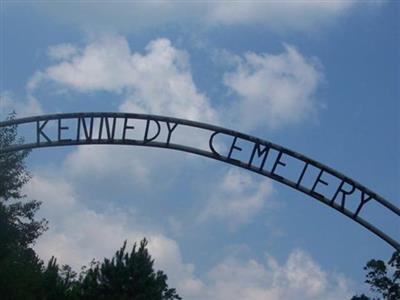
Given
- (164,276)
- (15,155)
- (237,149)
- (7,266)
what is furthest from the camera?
(164,276)

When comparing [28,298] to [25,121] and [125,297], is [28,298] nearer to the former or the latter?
[125,297]

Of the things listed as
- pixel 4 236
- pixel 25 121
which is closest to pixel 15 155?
pixel 4 236

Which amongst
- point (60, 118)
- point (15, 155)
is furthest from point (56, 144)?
point (15, 155)

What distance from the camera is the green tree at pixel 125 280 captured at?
40.7 m

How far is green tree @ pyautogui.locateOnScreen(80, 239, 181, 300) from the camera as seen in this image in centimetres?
4072

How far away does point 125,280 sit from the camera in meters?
41.6

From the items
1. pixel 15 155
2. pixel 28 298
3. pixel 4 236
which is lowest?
pixel 28 298

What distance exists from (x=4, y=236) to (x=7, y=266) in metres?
1.39

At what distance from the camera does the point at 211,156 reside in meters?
14.8

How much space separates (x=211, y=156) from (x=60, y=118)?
3.22 meters

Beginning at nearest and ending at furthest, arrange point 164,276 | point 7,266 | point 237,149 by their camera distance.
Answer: point 237,149
point 7,266
point 164,276

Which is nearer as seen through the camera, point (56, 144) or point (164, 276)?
point (56, 144)

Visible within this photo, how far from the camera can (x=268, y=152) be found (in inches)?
582

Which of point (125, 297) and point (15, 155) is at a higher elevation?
point (15, 155)
